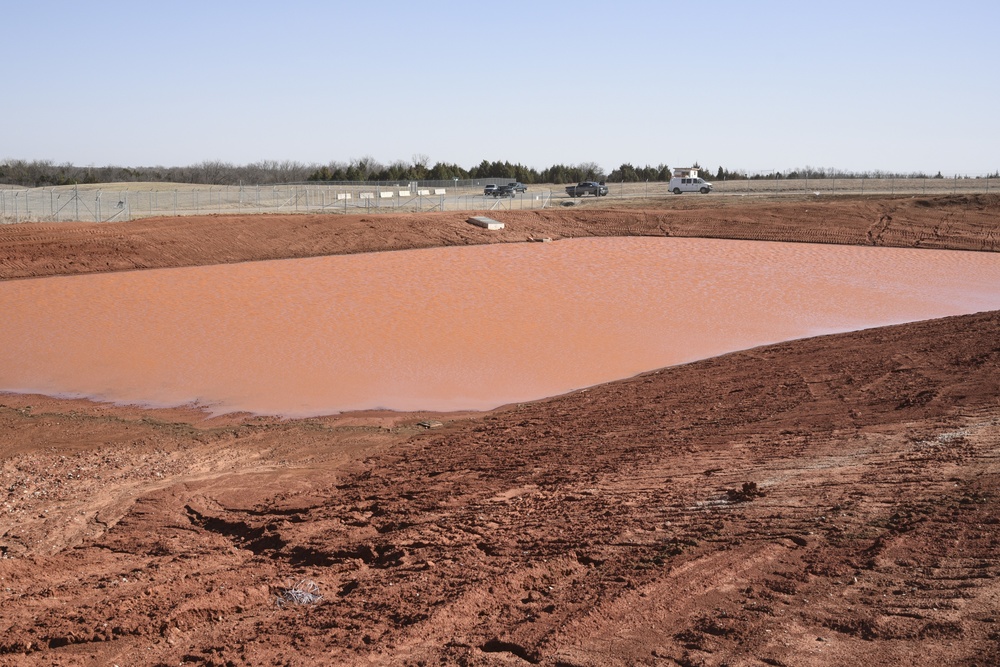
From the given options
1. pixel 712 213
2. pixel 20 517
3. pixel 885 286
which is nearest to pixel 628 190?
pixel 712 213

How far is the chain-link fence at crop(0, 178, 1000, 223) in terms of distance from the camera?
51.4 metres

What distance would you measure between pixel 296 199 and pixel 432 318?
111 ft

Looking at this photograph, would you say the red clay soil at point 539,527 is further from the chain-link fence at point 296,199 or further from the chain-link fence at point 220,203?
the chain-link fence at point 220,203

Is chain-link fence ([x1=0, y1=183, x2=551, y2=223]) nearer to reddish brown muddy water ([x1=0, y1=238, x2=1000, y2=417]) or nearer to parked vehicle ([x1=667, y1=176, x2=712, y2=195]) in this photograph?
parked vehicle ([x1=667, y1=176, x2=712, y2=195])

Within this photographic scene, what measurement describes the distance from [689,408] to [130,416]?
8.73 m

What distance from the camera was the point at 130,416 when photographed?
14.8 m

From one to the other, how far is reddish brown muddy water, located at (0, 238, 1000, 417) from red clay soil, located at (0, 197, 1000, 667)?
1868mm

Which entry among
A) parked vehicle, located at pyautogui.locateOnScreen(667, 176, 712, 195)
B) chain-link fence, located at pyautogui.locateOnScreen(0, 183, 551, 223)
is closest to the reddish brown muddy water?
chain-link fence, located at pyautogui.locateOnScreen(0, 183, 551, 223)

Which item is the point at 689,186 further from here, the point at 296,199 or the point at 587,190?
the point at 296,199

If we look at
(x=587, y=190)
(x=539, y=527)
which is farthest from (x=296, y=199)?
(x=539, y=527)

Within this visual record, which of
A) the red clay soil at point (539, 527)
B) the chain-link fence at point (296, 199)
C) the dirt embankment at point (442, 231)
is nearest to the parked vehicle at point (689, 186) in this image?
the chain-link fence at point (296, 199)

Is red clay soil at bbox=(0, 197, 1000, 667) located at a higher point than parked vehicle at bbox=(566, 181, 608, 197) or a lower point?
lower

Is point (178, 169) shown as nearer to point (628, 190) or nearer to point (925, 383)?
point (628, 190)

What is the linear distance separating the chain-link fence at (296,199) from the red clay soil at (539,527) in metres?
34.8
